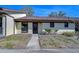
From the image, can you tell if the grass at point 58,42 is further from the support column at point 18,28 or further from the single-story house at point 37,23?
the support column at point 18,28

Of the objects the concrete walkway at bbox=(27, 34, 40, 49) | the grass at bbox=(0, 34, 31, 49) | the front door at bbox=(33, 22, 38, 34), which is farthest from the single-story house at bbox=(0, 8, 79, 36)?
the grass at bbox=(0, 34, 31, 49)

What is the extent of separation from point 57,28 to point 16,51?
391cm

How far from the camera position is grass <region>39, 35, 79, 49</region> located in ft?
39.1

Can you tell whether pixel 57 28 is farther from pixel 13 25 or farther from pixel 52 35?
pixel 13 25

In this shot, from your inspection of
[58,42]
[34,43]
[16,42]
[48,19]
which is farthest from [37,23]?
[16,42]

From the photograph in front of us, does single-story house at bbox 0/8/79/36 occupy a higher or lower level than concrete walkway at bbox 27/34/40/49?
higher

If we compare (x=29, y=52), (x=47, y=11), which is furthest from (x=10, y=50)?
(x=47, y=11)

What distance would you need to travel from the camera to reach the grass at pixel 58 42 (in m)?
11.9

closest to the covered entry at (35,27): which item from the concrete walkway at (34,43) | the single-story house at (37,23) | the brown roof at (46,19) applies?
the single-story house at (37,23)

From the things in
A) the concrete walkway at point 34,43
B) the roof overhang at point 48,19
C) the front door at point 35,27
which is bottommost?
the concrete walkway at point 34,43

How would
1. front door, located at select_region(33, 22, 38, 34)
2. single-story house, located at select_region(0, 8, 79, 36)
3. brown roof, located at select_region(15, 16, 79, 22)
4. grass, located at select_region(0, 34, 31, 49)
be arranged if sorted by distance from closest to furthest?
grass, located at select_region(0, 34, 31, 49)
brown roof, located at select_region(15, 16, 79, 22)
single-story house, located at select_region(0, 8, 79, 36)
front door, located at select_region(33, 22, 38, 34)

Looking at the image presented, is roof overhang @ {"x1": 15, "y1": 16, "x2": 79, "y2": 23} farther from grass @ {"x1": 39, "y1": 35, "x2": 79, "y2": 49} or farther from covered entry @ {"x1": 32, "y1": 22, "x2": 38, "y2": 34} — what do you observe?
grass @ {"x1": 39, "y1": 35, "x2": 79, "y2": 49}

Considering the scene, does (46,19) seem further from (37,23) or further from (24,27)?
(24,27)
